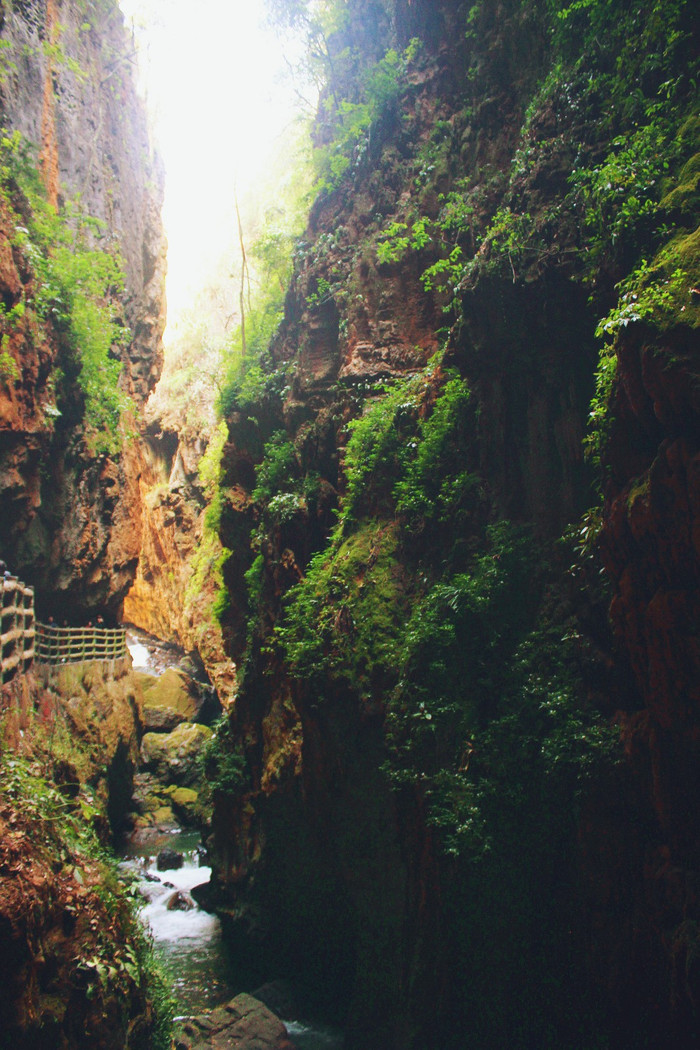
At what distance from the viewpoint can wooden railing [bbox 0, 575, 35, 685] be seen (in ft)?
36.7

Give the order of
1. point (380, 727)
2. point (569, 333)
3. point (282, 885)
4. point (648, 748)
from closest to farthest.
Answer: point (648, 748) < point (569, 333) < point (380, 727) < point (282, 885)

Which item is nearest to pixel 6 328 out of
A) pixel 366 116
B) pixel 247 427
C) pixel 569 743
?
pixel 247 427

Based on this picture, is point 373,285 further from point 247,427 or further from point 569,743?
point 569,743

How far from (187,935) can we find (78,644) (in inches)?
323

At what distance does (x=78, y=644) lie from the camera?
17.5 meters

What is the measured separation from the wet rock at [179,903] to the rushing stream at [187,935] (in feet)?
0.09

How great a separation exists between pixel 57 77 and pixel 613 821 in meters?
Answer: 25.4

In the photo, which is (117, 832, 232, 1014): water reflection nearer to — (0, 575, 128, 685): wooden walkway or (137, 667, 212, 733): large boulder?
(0, 575, 128, 685): wooden walkway

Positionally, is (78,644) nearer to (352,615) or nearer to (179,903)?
(179,903)

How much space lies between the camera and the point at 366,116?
45.2 ft

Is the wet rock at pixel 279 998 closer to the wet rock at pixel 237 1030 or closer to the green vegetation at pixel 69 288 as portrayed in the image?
the wet rock at pixel 237 1030

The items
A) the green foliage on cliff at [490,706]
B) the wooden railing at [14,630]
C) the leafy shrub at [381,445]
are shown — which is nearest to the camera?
the green foliage on cliff at [490,706]

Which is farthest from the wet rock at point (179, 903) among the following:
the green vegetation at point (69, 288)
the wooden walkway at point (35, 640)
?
the green vegetation at point (69, 288)

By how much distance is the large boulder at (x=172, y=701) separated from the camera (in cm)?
2415
